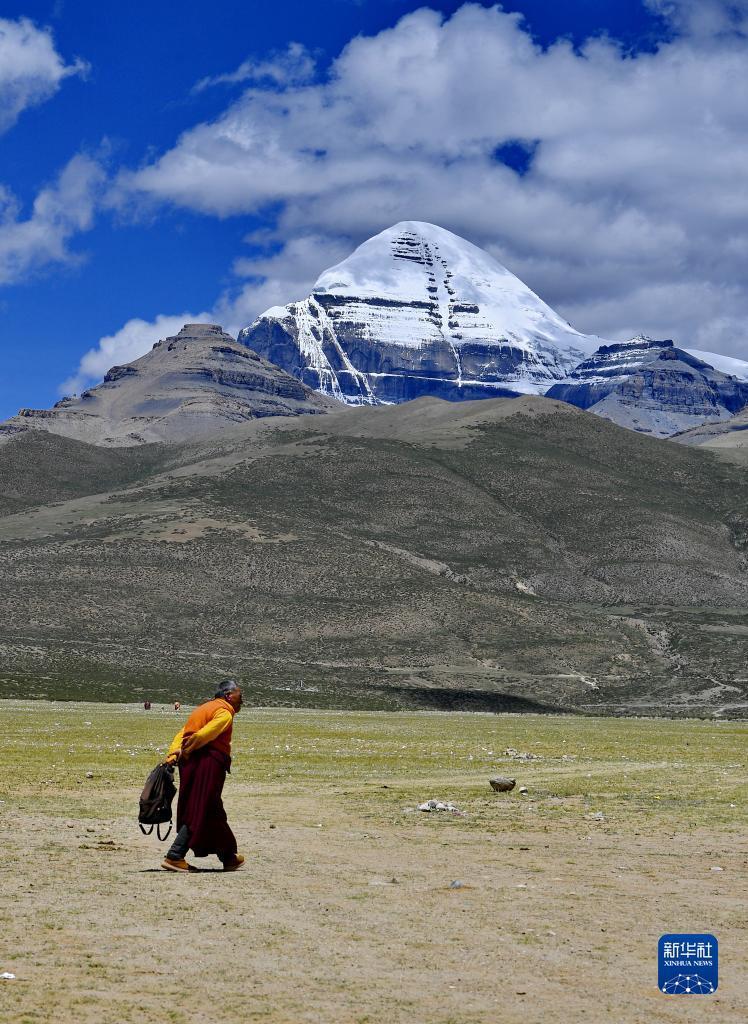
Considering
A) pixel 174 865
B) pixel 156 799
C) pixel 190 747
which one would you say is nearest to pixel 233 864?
pixel 174 865

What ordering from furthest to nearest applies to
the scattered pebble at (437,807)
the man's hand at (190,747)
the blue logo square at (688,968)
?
the scattered pebble at (437,807), the man's hand at (190,747), the blue logo square at (688,968)

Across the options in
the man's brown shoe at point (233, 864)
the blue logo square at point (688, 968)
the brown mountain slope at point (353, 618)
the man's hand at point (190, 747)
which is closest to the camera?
the blue logo square at point (688, 968)

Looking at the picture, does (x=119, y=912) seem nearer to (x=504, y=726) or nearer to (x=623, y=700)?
(x=504, y=726)

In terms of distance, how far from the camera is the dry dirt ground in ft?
40.8

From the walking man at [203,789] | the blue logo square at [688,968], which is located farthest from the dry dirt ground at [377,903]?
the walking man at [203,789]

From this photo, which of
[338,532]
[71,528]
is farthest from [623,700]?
[71,528]

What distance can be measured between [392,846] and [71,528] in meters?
176

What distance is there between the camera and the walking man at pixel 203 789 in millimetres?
19047

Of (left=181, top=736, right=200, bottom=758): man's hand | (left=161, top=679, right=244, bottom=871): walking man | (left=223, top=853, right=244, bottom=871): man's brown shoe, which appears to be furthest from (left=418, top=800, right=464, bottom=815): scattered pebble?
(left=181, top=736, right=200, bottom=758): man's hand

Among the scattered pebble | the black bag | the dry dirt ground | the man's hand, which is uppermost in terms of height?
the man's hand

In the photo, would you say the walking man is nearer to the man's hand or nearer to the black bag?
the man's hand

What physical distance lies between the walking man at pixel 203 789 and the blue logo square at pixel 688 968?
25.9 feet

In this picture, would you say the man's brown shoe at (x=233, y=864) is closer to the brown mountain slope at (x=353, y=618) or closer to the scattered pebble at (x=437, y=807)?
the scattered pebble at (x=437, y=807)

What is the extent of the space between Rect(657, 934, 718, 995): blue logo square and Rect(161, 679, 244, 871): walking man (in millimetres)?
7885
